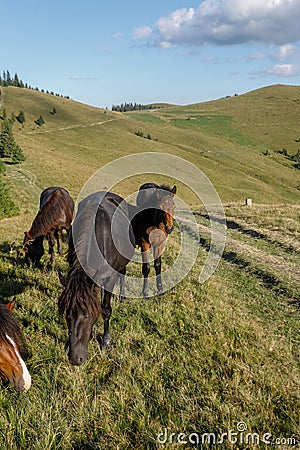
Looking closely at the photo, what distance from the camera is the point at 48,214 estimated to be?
865 cm

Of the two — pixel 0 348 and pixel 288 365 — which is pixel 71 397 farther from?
pixel 288 365

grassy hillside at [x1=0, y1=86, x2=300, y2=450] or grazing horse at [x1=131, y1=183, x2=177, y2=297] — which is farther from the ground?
grazing horse at [x1=131, y1=183, x2=177, y2=297]

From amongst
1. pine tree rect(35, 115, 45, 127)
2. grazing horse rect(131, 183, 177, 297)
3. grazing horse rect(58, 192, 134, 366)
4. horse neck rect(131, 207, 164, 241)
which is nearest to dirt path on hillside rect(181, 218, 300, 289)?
grazing horse rect(131, 183, 177, 297)

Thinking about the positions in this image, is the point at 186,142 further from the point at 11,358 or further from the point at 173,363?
the point at 11,358

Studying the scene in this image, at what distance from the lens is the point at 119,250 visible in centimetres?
559

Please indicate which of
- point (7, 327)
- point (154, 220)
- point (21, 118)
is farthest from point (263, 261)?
point (21, 118)

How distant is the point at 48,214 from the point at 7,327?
5.43 meters

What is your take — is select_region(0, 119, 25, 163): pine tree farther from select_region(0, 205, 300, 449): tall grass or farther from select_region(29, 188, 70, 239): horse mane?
select_region(0, 205, 300, 449): tall grass

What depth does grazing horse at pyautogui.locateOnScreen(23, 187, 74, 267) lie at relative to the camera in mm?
7961

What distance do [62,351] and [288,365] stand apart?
121 inches

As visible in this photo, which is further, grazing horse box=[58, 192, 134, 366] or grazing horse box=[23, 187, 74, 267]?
grazing horse box=[23, 187, 74, 267]

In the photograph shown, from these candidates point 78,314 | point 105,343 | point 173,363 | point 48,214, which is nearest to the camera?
point 78,314

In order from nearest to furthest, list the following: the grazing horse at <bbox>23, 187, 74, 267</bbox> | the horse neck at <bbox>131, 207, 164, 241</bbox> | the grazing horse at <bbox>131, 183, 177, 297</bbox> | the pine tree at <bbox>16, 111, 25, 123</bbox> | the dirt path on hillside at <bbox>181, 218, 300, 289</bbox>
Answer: the grazing horse at <bbox>131, 183, 177, 297</bbox>, the horse neck at <bbox>131, 207, 164, 241</bbox>, the grazing horse at <bbox>23, 187, 74, 267</bbox>, the dirt path on hillside at <bbox>181, 218, 300, 289</bbox>, the pine tree at <bbox>16, 111, 25, 123</bbox>

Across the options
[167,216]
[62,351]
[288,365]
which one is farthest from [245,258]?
[62,351]
